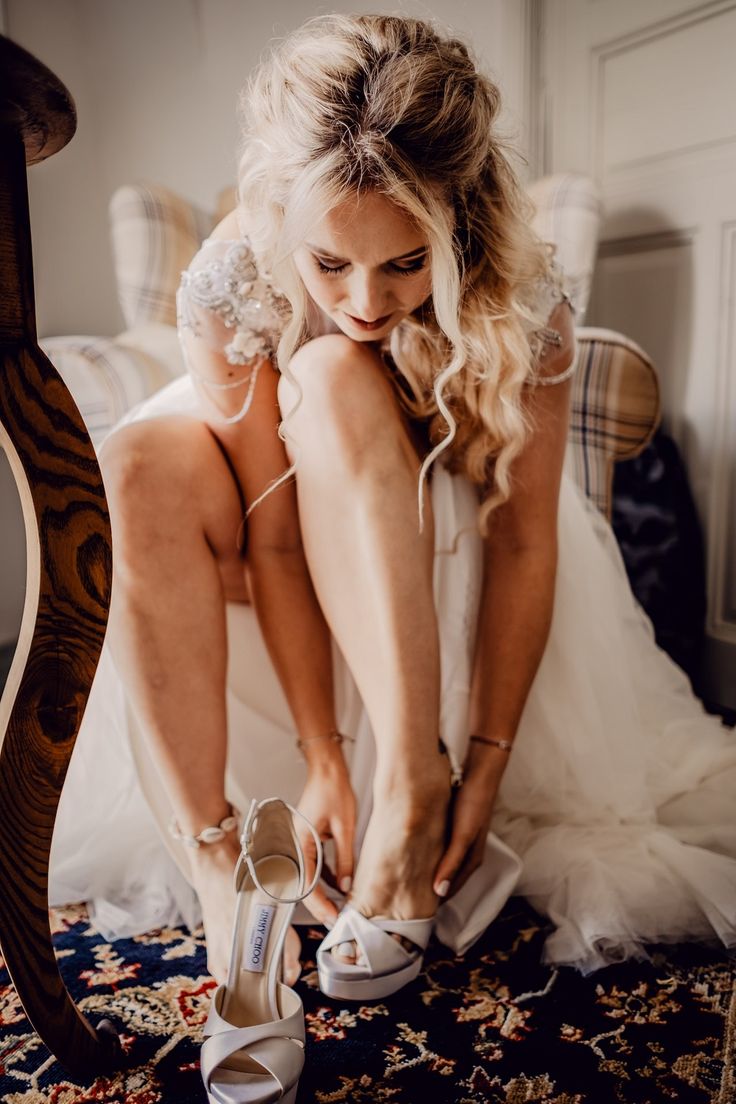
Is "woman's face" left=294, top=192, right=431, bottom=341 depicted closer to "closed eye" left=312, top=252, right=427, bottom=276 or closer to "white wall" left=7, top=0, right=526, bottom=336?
"closed eye" left=312, top=252, right=427, bottom=276

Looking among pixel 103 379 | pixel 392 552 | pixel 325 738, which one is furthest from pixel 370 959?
pixel 103 379

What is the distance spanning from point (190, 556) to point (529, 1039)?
507 millimetres

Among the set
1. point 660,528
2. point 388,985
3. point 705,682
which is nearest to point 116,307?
point 660,528

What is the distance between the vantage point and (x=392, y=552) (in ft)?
2.54

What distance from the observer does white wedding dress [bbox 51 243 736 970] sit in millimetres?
803

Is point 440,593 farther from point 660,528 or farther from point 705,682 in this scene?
point 705,682

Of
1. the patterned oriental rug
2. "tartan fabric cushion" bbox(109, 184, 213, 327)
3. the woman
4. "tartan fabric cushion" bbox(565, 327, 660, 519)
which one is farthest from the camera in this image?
"tartan fabric cushion" bbox(109, 184, 213, 327)

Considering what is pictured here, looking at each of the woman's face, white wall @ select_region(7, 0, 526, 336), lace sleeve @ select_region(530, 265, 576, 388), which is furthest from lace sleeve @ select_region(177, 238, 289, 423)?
white wall @ select_region(7, 0, 526, 336)

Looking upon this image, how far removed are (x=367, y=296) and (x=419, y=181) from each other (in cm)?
10

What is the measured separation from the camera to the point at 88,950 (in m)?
0.81

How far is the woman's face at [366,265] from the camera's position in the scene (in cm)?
70

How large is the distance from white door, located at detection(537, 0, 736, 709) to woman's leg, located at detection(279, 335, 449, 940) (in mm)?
907

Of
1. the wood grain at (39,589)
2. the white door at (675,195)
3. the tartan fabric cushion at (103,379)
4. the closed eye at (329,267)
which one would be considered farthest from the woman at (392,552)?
the white door at (675,195)

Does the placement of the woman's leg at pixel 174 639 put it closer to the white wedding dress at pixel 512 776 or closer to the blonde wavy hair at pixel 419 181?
the white wedding dress at pixel 512 776
